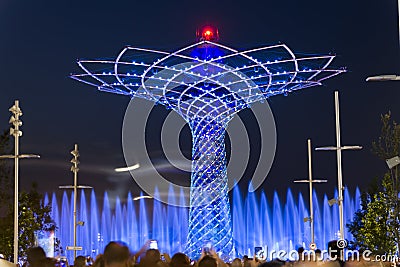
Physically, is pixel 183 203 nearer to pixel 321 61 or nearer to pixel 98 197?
pixel 98 197

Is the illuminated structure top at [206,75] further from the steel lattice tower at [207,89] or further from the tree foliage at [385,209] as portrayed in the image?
the tree foliage at [385,209]

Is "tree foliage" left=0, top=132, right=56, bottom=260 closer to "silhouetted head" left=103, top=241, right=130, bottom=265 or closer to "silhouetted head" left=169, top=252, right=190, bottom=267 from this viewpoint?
"silhouetted head" left=169, top=252, right=190, bottom=267

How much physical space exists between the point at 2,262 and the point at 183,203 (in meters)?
44.6

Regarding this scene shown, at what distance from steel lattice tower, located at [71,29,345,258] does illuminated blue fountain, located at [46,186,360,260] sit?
48.9 feet

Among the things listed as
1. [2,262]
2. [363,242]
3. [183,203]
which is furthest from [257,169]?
[2,262]

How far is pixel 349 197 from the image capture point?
5656cm

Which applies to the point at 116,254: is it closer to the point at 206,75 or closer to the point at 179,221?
the point at 206,75

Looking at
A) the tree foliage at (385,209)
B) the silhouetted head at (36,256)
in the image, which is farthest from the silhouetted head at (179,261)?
the tree foliage at (385,209)

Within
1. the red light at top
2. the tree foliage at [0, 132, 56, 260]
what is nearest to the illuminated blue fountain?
the tree foliage at [0, 132, 56, 260]

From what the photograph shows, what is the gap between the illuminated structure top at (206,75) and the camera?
31.5 metres

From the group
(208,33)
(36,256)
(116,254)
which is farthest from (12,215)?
(116,254)

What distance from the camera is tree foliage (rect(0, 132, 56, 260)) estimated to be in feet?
116

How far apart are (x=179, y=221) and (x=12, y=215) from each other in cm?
1830

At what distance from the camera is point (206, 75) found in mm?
35094
